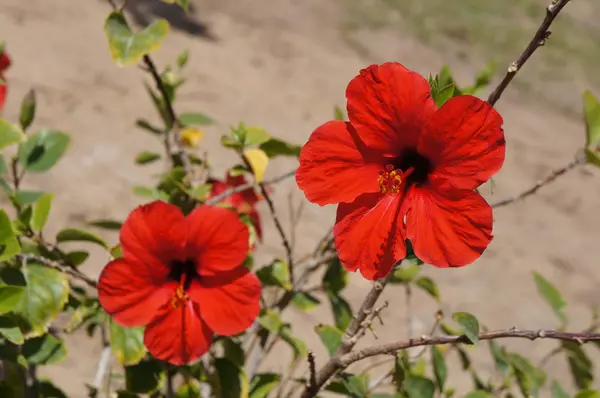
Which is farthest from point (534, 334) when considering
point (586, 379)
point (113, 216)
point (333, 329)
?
point (113, 216)

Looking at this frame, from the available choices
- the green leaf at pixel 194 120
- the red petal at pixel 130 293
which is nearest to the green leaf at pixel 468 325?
the red petal at pixel 130 293

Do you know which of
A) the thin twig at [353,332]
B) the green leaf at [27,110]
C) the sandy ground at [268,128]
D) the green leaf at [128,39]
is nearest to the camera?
the thin twig at [353,332]

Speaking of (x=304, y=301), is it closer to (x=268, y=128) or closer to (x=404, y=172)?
(x=404, y=172)

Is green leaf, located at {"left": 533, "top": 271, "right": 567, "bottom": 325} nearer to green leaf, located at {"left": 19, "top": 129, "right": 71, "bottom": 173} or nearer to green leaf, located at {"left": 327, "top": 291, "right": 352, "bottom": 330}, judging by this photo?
green leaf, located at {"left": 327, "top": 291, "right": 352, "bottom": 330}

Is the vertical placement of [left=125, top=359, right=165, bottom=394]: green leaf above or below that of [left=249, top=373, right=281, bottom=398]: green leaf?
below

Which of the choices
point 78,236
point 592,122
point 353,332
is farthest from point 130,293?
point 592,122

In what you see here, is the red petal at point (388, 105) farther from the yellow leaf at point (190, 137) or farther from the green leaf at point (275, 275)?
the yellow leaf at point (190, 137)

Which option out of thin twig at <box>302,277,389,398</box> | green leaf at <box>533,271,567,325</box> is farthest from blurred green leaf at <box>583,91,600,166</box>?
thin twig at <box>302,277,389,398</box>
